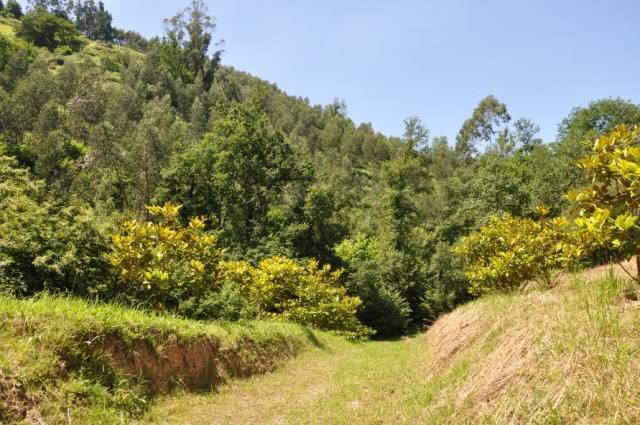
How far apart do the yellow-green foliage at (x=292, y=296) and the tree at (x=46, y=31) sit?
101m

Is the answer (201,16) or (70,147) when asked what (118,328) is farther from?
(201,16)

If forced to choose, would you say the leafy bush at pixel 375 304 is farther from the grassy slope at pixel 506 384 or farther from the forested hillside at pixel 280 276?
the grassy slope at pixel 506 384

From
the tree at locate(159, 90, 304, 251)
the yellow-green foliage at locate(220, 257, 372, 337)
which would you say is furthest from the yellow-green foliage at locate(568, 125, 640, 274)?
the tree at locate(159, 90, 304, 251)

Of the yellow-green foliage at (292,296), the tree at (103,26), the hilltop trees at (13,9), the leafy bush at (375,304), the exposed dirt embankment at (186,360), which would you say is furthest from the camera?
the tree at (103,26)

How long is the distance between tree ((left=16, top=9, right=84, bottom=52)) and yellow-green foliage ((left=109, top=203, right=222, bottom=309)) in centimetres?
10407

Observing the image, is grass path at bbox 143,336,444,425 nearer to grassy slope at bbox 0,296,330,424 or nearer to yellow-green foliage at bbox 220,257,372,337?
grassy slope at bbox 0,296,330,424

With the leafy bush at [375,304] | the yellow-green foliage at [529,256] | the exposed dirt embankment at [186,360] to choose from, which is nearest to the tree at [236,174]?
the leafy bush at [375,304]

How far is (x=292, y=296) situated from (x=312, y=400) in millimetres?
10701

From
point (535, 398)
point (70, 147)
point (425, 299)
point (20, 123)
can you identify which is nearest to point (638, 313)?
point (535, 398)

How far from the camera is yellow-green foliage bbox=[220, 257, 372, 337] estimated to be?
54.1 ft

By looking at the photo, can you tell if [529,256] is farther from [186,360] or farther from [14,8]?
[14,8]

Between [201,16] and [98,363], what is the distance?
74954 millimetres

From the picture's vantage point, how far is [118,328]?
21.1ft

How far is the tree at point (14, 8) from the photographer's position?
4343 inches
